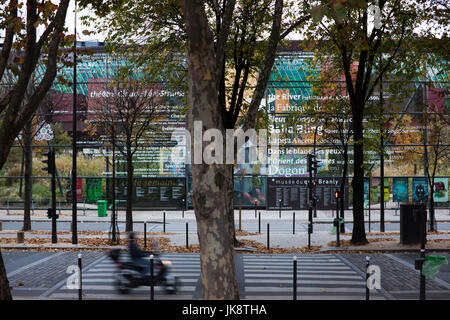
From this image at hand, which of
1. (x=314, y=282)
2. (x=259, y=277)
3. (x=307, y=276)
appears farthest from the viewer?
(x=307, y=276)

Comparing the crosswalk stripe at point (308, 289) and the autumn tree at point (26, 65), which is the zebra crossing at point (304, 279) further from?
the autumn tree at point (26, 65)

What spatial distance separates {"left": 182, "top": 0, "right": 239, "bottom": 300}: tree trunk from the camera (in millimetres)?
6219

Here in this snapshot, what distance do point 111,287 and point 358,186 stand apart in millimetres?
11056

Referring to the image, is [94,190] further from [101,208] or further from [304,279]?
[304,279]

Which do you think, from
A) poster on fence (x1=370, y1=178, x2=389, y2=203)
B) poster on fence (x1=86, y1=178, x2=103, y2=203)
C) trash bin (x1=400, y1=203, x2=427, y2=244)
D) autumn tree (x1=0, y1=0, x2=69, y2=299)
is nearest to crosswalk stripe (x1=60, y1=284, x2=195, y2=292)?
autumn tree (x1=0, y1=0, x2=69, y2=299)

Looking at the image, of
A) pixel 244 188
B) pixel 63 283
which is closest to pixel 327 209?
pixel 244 188

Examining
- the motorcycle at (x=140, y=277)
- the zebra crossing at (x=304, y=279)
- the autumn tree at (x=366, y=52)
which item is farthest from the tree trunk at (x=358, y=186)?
the motorcycle at (x=140, y=277)

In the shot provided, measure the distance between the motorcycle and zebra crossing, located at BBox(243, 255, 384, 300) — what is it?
64.8 inches

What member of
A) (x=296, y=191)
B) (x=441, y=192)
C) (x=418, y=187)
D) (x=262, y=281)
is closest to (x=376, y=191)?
(x=418, y=187)

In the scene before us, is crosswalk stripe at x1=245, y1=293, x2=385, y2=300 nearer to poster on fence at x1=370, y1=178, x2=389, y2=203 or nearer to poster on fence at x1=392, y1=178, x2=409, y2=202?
poster on fence at x1=370, y1=178, x2=389, y2=203

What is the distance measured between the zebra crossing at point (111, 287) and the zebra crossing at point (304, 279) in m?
1.33

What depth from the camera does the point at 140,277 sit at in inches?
443

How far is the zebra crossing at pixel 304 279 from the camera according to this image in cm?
1110

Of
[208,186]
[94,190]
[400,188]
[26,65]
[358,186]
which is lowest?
[94,190]
